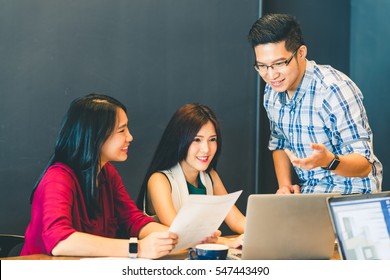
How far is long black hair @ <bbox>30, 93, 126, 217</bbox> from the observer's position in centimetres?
221

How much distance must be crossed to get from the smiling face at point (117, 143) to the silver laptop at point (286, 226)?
2.54 ft

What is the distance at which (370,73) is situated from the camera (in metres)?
3.27

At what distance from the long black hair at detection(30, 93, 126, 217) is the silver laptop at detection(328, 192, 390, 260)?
0.99 m

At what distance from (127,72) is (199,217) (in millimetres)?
1237

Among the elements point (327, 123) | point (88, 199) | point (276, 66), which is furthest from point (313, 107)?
point (88, 199)

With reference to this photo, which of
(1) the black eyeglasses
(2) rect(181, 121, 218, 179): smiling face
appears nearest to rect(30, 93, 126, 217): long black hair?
(2) rect(181, 121, 218, 179): smiling face

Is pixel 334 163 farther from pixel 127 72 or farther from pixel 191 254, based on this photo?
pixel 127 72

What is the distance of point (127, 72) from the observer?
2918 millimetres

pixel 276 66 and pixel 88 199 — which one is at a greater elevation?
pixel 276 66

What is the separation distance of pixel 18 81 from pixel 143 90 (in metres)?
0.63
